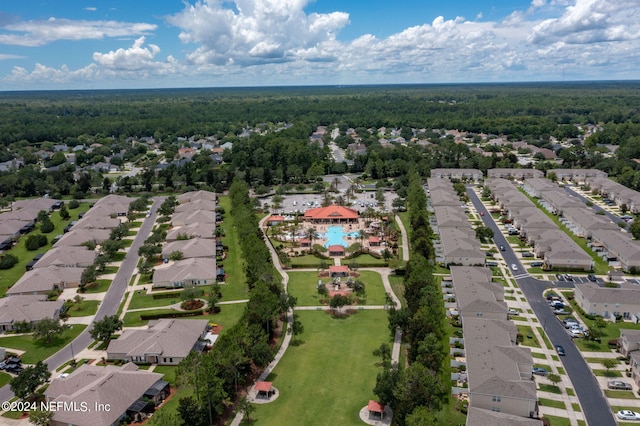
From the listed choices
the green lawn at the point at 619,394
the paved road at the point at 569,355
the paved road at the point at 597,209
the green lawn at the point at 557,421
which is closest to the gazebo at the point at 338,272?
the paved road at the point at 569,355

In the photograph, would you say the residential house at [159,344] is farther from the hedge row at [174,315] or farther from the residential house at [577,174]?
the residential house at [577,174]

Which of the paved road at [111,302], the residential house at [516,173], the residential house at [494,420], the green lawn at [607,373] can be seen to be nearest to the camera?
the residential house at [494,420]

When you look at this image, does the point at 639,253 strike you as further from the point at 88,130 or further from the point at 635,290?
the point at 88,130

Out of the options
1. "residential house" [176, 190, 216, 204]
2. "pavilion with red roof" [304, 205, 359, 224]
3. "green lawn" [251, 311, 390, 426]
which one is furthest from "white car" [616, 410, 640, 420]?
"residential house" [176, 190, 216, 204]

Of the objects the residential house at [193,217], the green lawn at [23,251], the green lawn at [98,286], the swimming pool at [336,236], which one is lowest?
the swimming pool at [336,236]

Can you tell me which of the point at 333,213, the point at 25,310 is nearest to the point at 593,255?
the point at 333,213
